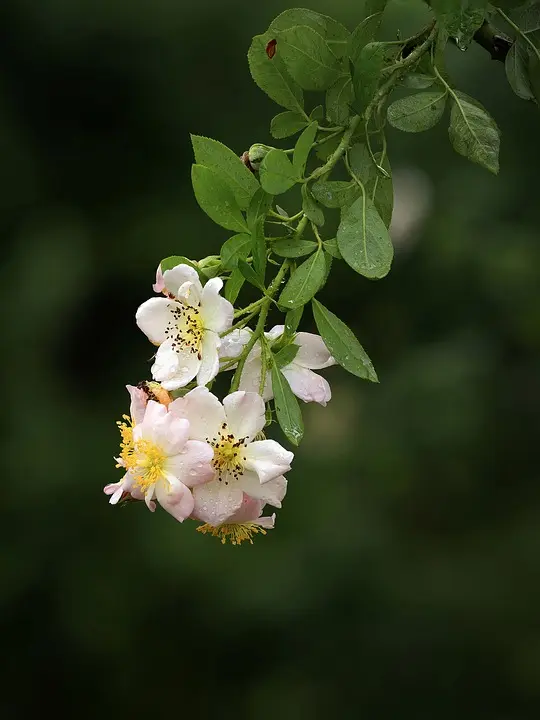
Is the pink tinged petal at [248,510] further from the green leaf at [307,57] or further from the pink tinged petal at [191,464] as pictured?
the green leaf at [307,57]

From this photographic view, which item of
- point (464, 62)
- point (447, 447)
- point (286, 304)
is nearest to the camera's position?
point (286, 304)

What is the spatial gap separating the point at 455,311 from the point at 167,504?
173 centimetres

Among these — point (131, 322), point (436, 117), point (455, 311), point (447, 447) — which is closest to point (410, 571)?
point (447, 447)

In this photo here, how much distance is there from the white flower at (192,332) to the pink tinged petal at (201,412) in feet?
0.03

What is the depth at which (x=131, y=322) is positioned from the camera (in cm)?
257

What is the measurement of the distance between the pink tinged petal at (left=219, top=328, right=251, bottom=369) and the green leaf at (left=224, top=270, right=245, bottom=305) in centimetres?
2

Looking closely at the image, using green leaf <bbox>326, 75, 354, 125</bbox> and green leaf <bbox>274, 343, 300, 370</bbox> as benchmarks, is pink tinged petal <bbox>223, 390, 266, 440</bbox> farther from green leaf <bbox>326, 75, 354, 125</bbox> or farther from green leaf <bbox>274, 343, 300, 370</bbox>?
green leaf <bbox>326, 75, 354, 125</bbox>

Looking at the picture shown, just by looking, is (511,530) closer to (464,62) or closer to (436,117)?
(464,62)

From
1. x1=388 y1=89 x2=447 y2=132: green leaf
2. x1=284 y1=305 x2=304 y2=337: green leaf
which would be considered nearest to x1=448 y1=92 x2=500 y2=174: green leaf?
x1=388 y1=89 x2=447 y2=132: green leaf

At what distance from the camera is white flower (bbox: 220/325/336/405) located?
55 centimetres

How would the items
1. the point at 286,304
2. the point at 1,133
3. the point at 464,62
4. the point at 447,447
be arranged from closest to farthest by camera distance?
the point at 286,304 < the point at 464,62 < the point at 447,447 < the point at 1,133

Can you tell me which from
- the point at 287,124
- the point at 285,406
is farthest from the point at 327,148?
the point at 285,406

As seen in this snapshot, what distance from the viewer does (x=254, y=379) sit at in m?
0.55

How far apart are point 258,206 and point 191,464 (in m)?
0.12
